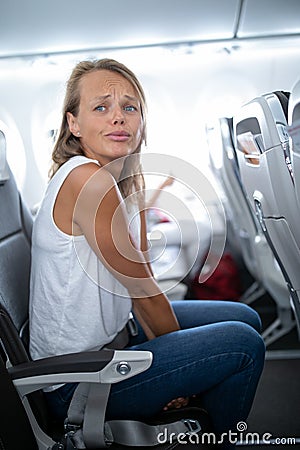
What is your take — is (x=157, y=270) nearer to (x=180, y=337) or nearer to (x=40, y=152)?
(x=180, y=337)

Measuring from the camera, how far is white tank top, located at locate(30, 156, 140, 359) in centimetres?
153

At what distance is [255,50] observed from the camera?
13.0 ft

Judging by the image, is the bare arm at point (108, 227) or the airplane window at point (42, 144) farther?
the airplane window at point (42, 144)

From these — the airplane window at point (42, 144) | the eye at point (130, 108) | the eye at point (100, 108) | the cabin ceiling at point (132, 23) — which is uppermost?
the cabin ceiling at point (132, 23)

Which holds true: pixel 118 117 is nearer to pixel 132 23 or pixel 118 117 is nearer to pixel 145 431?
pixel 145 431

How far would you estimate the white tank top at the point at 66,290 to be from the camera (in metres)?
1.53

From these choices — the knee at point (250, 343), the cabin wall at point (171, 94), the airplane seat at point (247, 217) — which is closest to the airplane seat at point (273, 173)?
the knee at point (250, 343)

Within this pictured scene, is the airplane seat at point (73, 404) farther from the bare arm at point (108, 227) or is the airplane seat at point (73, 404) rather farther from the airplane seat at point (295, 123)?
the airplane seat at point (295, 123)

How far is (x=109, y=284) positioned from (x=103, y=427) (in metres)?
0.38

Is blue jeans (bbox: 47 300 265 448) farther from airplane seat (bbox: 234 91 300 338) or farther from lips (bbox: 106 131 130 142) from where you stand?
lips (bbox: 106 131 130 142)

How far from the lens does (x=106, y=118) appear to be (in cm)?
168

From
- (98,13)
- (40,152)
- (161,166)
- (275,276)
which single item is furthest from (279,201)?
(40,152)

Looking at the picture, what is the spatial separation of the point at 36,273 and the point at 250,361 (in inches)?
24.6

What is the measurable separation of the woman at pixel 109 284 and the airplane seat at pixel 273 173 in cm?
28
